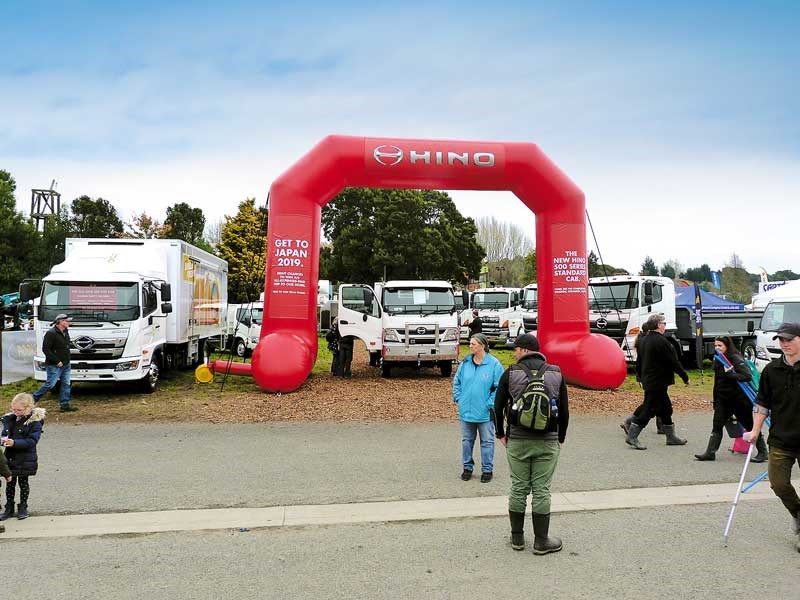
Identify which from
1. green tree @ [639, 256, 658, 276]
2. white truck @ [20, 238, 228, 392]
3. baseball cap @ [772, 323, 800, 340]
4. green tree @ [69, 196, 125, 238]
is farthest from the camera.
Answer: green tree @ [639, 256, 658, 276]

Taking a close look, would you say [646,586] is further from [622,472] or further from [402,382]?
[402,382]

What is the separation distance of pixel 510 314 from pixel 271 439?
19446 millimetres

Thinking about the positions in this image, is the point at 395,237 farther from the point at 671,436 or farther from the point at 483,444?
the point at 483,444

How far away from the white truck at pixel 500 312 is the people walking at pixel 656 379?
701 inches

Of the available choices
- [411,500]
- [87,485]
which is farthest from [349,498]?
[87,485]

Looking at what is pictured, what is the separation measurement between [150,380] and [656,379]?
34.7ft

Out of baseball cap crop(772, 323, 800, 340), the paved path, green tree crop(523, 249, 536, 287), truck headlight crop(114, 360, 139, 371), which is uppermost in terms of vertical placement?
green tree crop(523, 249, 536, 287)

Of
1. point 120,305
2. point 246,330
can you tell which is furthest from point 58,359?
point 246,330

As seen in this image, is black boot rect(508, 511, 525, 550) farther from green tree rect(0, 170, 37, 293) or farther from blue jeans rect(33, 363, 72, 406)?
green tree rect(0, 170, 37, 293)

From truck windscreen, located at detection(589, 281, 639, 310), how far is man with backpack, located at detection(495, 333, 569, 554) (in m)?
14.2

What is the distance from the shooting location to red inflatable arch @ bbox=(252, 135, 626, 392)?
45.0ft

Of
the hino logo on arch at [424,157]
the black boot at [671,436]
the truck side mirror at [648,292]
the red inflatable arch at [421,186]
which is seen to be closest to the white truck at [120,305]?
the red inflatable arch at [421,186]

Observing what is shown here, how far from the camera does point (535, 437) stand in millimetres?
5125

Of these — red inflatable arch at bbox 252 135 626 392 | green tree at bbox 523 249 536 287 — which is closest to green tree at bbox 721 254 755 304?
green tree at bbox 523 249 536 287
